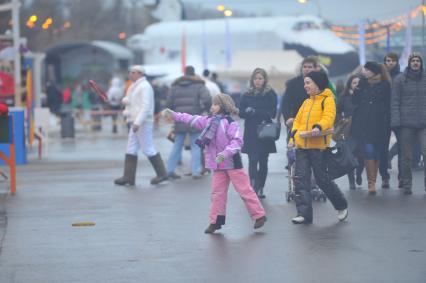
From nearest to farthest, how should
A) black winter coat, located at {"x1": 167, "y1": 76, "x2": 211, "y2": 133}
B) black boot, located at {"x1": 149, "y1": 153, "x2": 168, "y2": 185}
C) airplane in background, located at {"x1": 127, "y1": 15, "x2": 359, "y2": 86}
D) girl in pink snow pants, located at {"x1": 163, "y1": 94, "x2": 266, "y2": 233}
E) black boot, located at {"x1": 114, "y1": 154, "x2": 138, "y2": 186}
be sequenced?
girl in pink snow pants, located at {"x1": 163, "y1": 94, "x2": 266, "y2": 233}
black boot, located at {"x1": 114, "y1": 154, "x2": 138, "y2": 186}
black boot, located at {"x1": 149, "y1": 153, "x2": 168, "y2": 185}
black winter coat, located at {"x1": 167, "y1": 76, "x2": 211, "y2": 133}
airplane in background, located at {"x1": 127, "y1": 15, "x2": 359, "y2": 86}

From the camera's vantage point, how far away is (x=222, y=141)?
11555mm

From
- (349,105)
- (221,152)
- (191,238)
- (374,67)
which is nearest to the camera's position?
(191,238)

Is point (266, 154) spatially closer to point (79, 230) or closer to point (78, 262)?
point (79, 230)

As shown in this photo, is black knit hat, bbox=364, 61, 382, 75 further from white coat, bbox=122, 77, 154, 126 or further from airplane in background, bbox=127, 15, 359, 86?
airplane in background, bbox=127, 15, 359, 86

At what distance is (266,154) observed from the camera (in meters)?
14.4

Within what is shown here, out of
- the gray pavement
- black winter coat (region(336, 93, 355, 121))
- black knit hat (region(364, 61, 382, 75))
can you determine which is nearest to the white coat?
the gray pavement

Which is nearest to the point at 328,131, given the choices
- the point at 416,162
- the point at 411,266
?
the point at 411,266

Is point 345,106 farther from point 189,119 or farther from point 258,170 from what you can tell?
point 189,119

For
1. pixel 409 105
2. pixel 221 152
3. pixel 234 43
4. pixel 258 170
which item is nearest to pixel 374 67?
pixel 409 105

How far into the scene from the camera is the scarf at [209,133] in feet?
37.7

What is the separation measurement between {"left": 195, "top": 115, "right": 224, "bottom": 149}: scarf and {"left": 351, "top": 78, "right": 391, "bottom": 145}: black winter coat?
3812mm

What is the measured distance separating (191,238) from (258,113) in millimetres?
3459

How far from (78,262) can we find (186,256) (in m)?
0.92

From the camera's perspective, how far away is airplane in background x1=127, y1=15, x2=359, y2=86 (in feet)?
190
